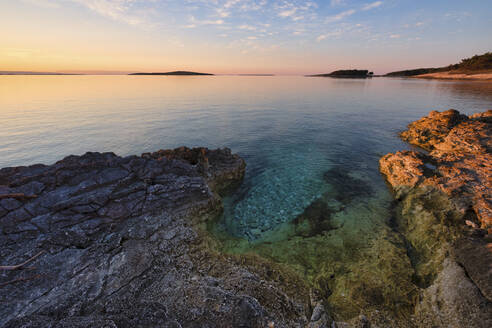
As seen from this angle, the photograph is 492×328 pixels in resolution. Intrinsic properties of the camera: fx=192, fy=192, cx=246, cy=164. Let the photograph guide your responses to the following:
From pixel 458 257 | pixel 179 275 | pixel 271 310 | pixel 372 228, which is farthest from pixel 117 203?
pixel 458 257

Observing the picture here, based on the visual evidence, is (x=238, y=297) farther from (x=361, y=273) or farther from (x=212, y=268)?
(x=361, y=273)

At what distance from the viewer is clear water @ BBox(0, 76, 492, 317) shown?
826 cm

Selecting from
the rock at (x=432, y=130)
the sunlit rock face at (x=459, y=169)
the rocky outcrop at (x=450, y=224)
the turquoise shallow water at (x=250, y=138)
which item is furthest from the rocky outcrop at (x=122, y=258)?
the rock at (x=432, y=130)

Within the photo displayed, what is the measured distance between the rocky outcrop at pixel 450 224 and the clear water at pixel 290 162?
81 centimetres

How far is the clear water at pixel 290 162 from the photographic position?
27.1 feet

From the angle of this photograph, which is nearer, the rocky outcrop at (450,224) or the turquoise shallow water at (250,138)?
the rocky outcrop at (450,224)

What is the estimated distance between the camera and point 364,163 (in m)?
18.3

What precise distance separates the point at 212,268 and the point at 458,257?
9090 millimetres

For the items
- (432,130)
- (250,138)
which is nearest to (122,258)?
(250,138)

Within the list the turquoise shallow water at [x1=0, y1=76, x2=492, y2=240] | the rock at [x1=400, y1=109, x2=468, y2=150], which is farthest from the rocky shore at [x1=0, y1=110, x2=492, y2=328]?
the rock at [x1=400, y1=109, x2=468, y2=150]

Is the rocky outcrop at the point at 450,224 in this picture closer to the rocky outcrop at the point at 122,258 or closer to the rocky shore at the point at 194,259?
the rocky shore at the point at 194,259

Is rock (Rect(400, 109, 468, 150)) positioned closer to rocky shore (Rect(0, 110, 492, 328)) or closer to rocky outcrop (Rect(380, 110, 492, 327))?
rocky outcrop (Rect(380, 110, 492, 327))

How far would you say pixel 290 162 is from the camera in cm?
1861

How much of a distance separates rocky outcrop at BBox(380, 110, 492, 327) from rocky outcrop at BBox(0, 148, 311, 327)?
433 centimetres
